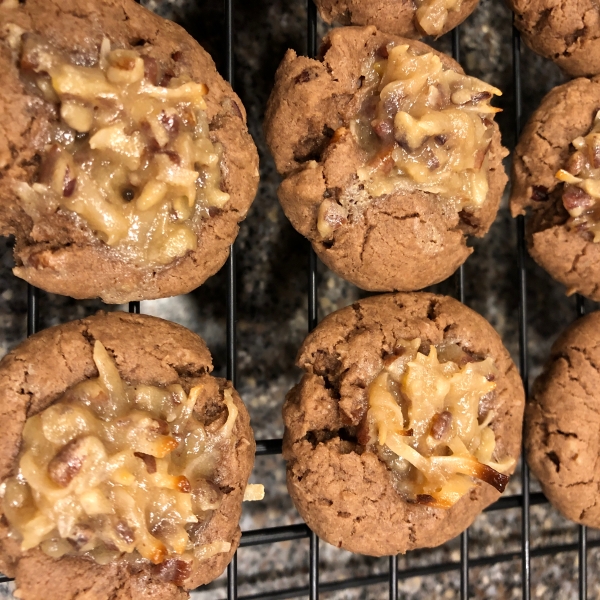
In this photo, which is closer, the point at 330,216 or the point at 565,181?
the point at 330,216

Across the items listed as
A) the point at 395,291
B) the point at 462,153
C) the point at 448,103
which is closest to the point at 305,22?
the point at 448,103

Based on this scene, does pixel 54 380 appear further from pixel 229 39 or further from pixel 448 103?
pixel 448 103

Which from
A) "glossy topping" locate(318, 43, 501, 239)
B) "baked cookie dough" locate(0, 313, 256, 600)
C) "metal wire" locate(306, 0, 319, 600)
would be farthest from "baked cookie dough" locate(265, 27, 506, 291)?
"baked cookie dough" locate(0, 313, 256, 600)

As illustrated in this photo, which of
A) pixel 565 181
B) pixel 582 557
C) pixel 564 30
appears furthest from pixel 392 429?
pixel 564 30

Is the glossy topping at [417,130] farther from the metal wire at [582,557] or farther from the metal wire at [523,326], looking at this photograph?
the metal wire at [582,557]

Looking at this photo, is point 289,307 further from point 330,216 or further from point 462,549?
point 462,549

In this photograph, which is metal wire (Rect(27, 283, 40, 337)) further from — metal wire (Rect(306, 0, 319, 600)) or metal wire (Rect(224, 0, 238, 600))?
metal wire (Rect(306, 0, 319, 600))
